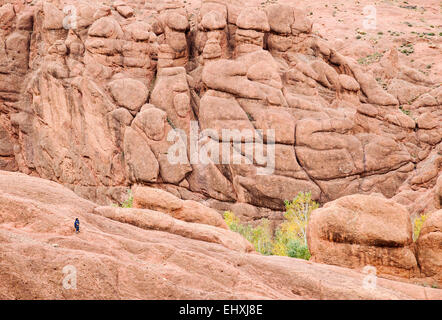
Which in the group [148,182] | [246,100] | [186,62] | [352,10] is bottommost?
[148,182]

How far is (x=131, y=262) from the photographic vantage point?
515 inches

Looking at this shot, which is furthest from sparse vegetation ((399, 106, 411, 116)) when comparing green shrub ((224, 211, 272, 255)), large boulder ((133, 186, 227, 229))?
large boulder ((133, 186, 227, 229))

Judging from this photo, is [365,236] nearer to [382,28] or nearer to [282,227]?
[282,227]

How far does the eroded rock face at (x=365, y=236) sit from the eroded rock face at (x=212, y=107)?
2286 cm

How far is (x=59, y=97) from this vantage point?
49.2 meters

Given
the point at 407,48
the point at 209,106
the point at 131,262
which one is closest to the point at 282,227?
the point at 209,106

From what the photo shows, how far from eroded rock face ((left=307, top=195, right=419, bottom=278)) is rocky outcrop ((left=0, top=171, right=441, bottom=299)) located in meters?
1.96

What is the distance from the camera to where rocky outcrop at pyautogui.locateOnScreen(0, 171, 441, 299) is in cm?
1173

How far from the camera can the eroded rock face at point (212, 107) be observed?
43312 mm

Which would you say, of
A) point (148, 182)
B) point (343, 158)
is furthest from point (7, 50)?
point (343, 158)

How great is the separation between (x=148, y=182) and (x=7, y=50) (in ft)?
85.7

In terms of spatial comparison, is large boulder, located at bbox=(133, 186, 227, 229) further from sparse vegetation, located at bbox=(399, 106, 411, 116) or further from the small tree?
sparse vegetation, located at bbox=(399, 106, 411, 116)

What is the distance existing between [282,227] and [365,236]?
899 inches

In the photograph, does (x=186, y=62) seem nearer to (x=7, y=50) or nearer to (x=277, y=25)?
(x=277, y=25)
